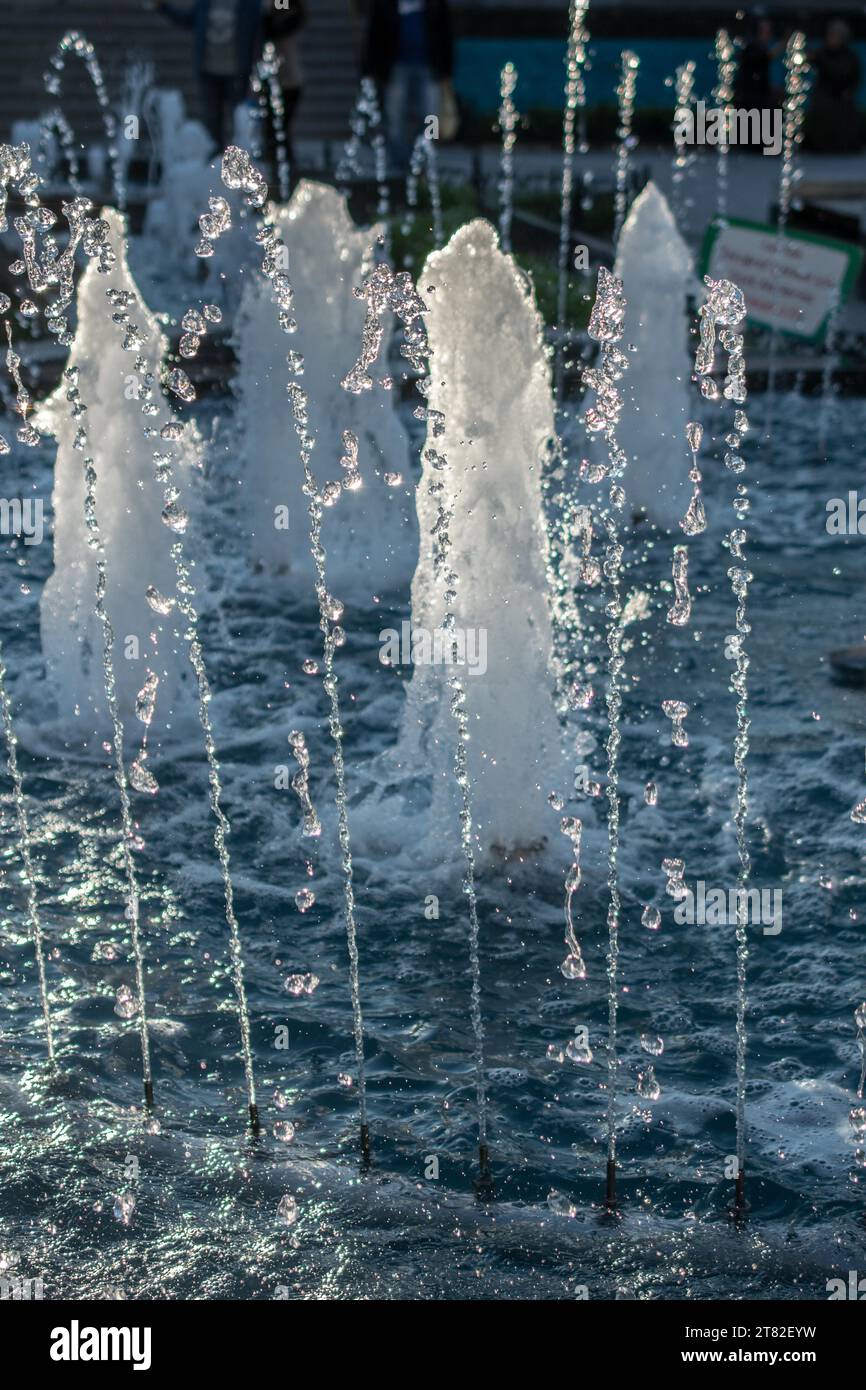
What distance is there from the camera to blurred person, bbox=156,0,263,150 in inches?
583

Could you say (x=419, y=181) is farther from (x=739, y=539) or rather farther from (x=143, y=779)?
(x=739, y=539)

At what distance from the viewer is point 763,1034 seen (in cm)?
484

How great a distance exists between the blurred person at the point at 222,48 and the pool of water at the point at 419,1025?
875 centimetres

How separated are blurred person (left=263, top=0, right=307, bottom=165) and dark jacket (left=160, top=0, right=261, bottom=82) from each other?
298 mm

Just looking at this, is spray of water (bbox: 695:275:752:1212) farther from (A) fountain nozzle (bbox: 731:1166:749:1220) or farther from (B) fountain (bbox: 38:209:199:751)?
(B) fountain (bbox: 38:209:199:751)

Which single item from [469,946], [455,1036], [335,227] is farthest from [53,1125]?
[335,227]

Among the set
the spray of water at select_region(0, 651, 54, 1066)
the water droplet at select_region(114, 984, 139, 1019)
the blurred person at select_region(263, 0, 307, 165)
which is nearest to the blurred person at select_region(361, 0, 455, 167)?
the blurred person at select_region(263, 0, 307, 165)

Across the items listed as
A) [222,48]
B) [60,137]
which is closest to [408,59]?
[222,48]

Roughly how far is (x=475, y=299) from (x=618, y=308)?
0.90 m

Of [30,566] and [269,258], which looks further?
[30,566]

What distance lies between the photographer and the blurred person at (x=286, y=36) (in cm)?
1546

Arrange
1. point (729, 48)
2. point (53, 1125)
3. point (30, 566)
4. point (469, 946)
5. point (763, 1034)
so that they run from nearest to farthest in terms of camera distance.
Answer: point (53, 1125), point (763, 1034), point (469, 946), point (30, 566), point (729, 48)

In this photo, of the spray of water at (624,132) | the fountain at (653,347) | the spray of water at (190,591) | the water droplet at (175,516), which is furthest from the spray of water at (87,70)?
the water droplet at (175,516)

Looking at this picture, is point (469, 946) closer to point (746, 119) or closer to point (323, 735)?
point (323, 735)
